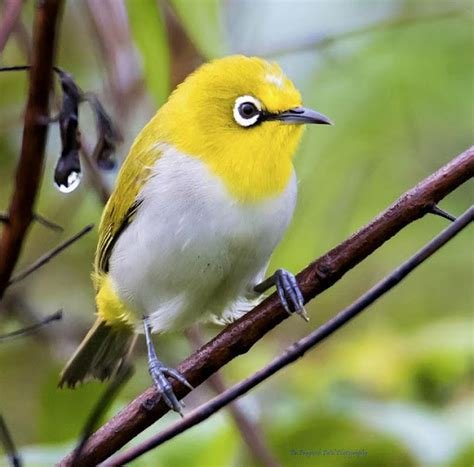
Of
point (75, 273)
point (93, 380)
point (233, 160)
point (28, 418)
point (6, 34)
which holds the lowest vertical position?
point (28, 418)

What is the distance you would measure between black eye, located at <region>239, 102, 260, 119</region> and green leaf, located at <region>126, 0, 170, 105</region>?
28 centimetres

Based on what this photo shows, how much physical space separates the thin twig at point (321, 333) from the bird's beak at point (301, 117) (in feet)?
4.80

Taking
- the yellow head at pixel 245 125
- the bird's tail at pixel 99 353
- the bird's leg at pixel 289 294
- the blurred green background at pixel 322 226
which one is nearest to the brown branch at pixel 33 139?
the bird's leg at pixel 289 294

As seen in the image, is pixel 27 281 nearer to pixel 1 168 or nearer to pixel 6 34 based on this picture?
pixel 1 168

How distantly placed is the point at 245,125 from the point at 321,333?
→ 1640 mm

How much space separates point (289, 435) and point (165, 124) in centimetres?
122

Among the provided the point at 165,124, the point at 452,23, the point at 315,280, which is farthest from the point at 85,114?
the point at 315,280

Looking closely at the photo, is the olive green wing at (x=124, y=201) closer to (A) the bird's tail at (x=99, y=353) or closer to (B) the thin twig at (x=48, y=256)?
(A) the bird's tail at (x=99, y=353)

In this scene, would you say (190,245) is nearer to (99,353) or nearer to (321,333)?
(99,353)

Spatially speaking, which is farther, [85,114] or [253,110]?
[85,114]

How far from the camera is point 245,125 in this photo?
126 inches

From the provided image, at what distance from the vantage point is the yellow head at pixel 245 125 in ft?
10.2

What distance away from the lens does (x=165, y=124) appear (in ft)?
11.4

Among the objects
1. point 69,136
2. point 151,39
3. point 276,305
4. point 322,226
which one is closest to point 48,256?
point 69,136
